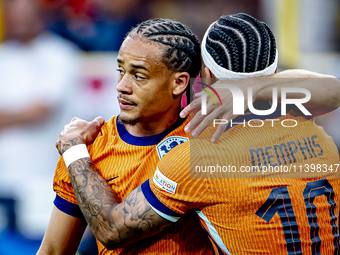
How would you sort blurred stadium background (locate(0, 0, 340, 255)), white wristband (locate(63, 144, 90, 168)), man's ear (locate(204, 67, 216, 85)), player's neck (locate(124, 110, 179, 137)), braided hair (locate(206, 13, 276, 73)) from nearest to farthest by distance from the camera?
braided hair (locate(206, 13, 276, 73)) → man's ear (locate(204, 67, 216, 85)) → white wristband (locate(63, 144, 90, 168)) → player's neck (locate(124, 110, 179, 137)) → blurred stadium background (locate(0, 0, 340, 255))

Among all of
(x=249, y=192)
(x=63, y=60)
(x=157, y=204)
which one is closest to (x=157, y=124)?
(x=157, y=204)

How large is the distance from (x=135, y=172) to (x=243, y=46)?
0.76 meters

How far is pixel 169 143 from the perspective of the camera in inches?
64.1

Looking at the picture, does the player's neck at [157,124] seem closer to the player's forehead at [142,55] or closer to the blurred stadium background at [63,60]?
the player's forehead at [142,55]

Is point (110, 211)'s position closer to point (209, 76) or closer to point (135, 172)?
point (135, 172)

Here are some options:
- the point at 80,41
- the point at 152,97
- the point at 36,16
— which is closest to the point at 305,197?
the point at 152,97

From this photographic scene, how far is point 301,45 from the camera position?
11.9 ft

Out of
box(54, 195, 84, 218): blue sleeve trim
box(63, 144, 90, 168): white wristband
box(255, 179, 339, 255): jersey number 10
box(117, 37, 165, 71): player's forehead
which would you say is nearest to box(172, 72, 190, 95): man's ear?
box(117, 37, 165, 71): player's forehead

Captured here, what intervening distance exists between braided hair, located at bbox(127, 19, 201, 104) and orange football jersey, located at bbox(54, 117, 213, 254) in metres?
0.29

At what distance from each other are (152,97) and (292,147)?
0.69 metres

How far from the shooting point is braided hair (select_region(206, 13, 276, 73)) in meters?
1.38

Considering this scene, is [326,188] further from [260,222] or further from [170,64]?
[170,64]

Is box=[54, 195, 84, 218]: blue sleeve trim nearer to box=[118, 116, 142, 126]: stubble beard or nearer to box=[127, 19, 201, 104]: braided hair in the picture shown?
box=[118, 116, 142, 126]: stubble beard

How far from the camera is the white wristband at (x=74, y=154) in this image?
1.60 metres
